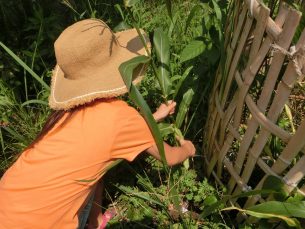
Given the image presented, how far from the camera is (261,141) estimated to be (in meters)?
1.38

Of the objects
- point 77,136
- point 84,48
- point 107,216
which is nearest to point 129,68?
point 84,48

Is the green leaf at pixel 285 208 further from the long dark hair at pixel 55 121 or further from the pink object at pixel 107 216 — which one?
the pink object at pixel 107 216

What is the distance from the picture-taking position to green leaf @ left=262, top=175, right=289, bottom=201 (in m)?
1.37

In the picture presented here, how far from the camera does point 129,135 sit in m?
1.46

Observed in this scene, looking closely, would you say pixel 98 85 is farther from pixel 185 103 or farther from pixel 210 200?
pixel 210 200

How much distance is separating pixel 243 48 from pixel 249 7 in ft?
0.51

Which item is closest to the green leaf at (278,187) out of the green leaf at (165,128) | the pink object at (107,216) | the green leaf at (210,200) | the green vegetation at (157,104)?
the green vegetation at (157,104)

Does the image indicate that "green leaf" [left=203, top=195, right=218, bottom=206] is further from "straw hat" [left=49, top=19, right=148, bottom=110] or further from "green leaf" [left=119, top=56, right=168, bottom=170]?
"straw hat" [left=49, top=19, right=148, bottom=110]

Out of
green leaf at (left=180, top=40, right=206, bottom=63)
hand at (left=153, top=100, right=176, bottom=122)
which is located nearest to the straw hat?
green leaf at (left=180, top=40, right=206, bottom=63)

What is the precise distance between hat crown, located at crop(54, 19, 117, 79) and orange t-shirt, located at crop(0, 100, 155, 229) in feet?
0.45

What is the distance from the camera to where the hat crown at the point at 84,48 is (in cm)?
138

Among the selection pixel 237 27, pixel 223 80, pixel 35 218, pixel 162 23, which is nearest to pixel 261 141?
pixel 223 80

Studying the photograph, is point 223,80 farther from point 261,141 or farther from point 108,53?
point 108,53

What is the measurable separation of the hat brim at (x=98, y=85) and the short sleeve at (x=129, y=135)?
9 centimetres
